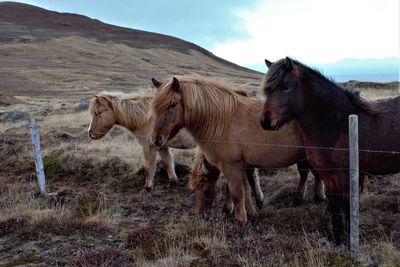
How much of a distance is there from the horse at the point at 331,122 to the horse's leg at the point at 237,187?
124 centimetres

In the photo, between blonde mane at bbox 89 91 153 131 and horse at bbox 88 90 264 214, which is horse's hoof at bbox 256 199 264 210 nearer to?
horse at bbox 88 90 264 214

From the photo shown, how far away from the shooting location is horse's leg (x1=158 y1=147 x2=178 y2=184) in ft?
31.0

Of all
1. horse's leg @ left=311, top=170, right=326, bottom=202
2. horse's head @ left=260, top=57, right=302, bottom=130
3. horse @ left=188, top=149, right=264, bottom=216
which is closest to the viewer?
horse's head @ left=260, top=57, right=302, bottom=130

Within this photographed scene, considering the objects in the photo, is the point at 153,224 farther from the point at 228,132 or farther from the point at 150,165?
the point at 150,165

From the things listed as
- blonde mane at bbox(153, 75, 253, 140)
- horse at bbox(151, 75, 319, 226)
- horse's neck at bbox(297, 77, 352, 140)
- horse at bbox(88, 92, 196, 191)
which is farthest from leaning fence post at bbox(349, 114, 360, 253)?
horse at bbox(88, 92, 196, 191)

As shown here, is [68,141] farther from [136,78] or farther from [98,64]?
[98,64]

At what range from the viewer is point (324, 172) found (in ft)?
16.8

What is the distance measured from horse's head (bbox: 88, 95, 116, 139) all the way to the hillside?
3120cm

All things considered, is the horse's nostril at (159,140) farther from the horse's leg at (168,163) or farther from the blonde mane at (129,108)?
the blonde mane at (129,108)

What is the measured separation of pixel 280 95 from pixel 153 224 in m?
2.61

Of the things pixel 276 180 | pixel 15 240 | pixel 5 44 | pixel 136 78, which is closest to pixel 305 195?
pixel 276 180

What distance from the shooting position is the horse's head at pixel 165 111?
231 inches

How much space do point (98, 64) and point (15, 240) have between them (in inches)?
2427

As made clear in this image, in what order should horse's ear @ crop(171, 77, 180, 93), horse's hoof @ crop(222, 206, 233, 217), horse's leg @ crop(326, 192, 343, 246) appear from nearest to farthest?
horse's leg @ crop(326, 192, 343, 246), horse's ear @ crop(171, 77, 180, 93), horse's hoof @ crop(222, 206, 233, 217)
